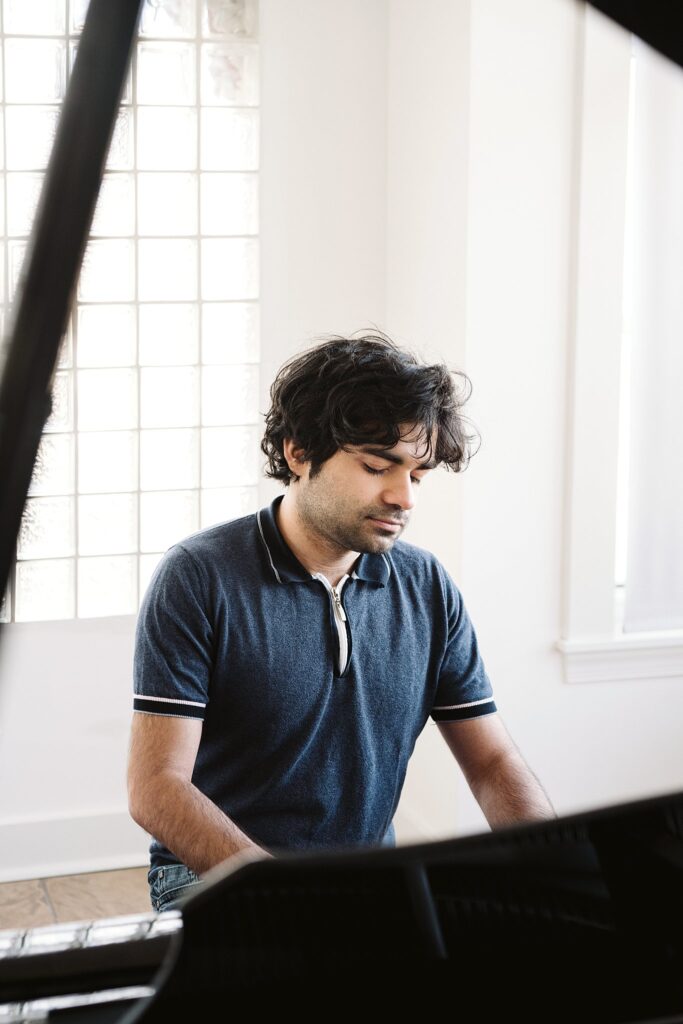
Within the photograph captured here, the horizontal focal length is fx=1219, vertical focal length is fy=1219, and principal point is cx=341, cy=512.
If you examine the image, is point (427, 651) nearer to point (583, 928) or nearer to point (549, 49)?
point (583, 928)

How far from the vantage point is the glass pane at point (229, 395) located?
315cm

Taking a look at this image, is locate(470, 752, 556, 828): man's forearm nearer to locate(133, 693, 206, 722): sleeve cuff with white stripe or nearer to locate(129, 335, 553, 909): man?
locate(129, 335, 553, 909): man

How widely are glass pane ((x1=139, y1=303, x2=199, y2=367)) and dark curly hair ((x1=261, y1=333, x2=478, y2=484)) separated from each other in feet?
4.33

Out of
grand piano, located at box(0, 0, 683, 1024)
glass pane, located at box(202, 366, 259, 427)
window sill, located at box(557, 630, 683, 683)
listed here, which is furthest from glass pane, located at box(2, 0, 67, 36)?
grand piano, located at box(0, 0, 683, 1024)

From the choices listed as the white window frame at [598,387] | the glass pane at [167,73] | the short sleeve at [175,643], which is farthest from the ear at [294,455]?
A: the glass pane at [167,73]

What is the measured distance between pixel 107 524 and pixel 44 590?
0.75 feet

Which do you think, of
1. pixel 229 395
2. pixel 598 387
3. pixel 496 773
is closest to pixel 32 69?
pixel 229 395

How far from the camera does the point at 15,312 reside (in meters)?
0.59

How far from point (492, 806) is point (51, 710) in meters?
1.79

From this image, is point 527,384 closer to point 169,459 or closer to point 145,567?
point 169,459

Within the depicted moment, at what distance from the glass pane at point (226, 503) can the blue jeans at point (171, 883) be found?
163 centimetres

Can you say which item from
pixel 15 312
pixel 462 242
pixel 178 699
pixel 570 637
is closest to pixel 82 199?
pixel 15 312

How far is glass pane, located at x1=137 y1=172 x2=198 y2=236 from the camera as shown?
3.02 metres

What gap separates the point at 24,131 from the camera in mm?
2898
